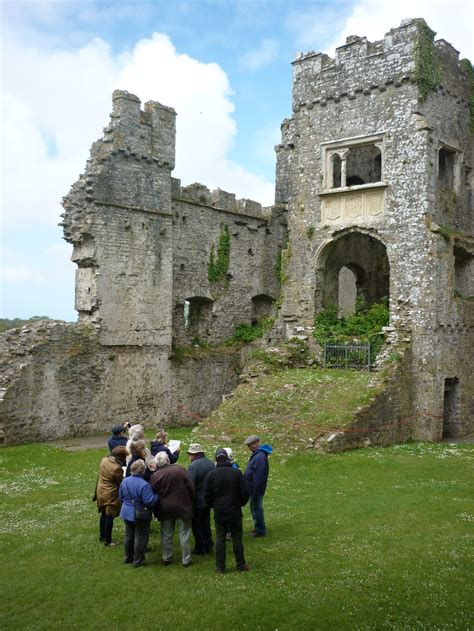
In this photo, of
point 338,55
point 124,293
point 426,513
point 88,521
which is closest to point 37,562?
point 88,521

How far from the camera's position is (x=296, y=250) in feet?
79.4

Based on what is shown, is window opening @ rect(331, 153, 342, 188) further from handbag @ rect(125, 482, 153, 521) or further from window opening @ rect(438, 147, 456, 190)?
handbag @ rect(125, 482, 153, 521)

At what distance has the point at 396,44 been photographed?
21.6 m

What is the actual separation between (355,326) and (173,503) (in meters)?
14.7

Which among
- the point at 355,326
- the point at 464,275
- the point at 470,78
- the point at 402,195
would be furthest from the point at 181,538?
the point at 470,78

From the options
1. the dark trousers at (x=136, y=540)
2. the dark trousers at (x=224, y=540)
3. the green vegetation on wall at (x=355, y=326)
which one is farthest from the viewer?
the green vegetation on wall at (x=355, y=326)

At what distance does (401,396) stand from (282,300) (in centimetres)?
644

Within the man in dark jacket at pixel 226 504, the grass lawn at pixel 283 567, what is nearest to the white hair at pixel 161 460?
the man in dark jacket at pixel 226 504

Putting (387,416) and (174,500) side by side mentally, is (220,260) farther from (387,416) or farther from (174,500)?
(174,500)

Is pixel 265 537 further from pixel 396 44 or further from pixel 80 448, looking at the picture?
pixel 396 44

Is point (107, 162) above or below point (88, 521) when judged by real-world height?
above

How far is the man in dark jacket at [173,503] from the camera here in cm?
881

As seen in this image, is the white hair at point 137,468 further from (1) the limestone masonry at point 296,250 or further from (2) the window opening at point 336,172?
(2) the window opening at point 336,172

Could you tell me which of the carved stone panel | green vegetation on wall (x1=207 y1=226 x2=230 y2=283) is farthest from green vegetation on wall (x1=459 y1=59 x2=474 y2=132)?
green vegetation on wall (x1=207 y1=226 x2=230 y2=283)
